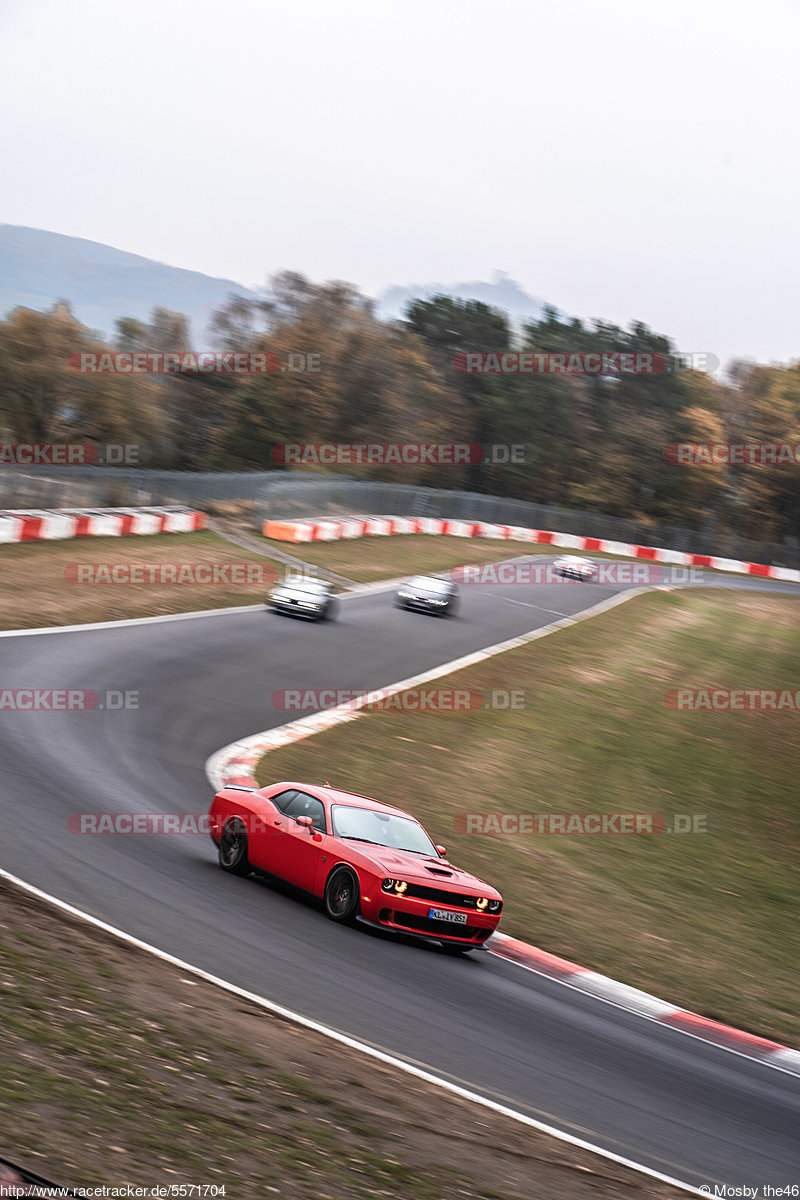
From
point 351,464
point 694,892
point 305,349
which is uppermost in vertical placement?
point 305,349

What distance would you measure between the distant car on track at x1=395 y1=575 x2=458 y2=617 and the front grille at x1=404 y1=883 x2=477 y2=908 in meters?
23.7

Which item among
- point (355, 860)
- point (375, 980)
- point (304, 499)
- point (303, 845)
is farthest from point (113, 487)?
point (375, 980)

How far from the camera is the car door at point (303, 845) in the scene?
35.9 feet

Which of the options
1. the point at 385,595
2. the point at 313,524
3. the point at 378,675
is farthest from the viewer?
the point at 313,524

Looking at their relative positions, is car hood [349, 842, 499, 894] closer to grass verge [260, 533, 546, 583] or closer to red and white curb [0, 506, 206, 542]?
red and white curb [0, 506, 206, 542]

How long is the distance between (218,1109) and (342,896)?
469cm

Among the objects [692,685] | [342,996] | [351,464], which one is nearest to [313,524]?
[692,685]

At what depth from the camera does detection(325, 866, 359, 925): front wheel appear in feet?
34.1

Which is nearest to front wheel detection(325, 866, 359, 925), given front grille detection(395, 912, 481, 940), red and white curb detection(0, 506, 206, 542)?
front grille detection(395, 912, 481, 940)

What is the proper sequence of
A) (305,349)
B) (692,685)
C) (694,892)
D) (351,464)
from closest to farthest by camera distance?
1. (694,892)
2. (692,685)
3. (351,464)
4. (305,349)

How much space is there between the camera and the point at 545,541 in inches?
2741

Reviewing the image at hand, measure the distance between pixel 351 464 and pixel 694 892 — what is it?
210 ft

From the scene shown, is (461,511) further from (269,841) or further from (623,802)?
(269,841)

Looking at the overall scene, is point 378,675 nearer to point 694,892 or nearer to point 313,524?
point 694,892
